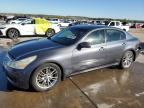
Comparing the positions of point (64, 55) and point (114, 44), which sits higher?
point (114, 44)

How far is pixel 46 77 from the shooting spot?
523 cm

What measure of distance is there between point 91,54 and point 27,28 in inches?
403

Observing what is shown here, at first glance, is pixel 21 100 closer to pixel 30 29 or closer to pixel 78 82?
pixel 78 82

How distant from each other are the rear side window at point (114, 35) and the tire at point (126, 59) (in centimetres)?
57

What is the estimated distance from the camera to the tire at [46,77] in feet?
16.3

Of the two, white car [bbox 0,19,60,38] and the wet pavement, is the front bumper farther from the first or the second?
white car [bbox 0,19,60,38]

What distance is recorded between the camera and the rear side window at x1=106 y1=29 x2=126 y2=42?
652 centimetres

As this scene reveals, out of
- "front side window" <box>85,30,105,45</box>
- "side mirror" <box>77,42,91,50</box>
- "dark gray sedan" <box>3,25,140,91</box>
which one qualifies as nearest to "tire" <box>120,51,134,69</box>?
"dark gray sedan" <box>3,25,140,91</box>

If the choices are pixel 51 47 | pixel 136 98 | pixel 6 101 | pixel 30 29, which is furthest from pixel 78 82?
pixel 30 29

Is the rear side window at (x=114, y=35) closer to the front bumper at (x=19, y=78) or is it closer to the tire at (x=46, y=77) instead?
the tire at (x=46, y=77)

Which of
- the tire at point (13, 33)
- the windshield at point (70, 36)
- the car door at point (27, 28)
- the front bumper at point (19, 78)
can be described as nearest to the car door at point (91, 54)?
A: the windshield at point (70, 36)

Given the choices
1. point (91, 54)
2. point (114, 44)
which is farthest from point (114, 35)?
point (91, 54)

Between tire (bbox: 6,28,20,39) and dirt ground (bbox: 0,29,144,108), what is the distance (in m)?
8.73

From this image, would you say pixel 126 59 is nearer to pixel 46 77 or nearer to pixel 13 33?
pixel 46 77
